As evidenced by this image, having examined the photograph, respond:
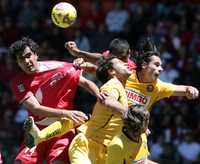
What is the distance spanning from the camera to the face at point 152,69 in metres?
9.24

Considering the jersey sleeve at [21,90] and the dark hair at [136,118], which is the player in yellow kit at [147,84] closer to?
the jersey sleeve at [21,90]

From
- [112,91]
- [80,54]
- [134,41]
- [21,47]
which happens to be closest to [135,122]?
[112,91]

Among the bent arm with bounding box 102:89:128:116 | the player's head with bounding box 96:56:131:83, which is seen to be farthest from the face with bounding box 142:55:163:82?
the bent arm with bounding box 102:89:128:116

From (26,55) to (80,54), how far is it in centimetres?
82

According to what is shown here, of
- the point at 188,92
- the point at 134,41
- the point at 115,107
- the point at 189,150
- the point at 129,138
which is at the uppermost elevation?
the point at 115,107

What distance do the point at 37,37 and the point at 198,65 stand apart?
374 centimetres

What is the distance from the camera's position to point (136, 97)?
9359 millimetres

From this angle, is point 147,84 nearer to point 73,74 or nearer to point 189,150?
point 73,74

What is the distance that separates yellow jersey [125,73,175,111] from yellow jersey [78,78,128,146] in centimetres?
64

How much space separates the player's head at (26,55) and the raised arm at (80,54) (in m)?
0.60

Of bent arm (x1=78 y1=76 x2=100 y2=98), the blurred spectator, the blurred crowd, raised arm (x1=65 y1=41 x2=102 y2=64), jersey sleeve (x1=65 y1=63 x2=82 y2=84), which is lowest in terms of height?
the blurred spectator

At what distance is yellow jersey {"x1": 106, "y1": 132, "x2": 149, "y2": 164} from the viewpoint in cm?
796

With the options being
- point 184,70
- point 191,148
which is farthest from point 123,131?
point 184,70

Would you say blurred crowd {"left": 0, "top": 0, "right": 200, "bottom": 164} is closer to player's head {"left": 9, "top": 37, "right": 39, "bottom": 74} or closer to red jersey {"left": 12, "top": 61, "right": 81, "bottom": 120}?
red jersey {"left": 12, "top": 61, "right": 81, "bottom": 120}
